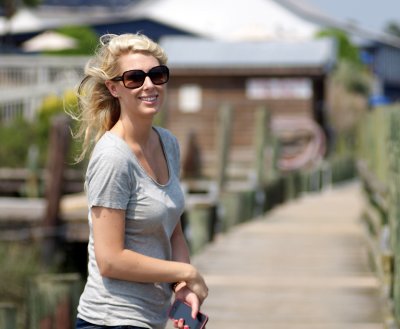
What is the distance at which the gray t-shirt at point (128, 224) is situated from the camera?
14.4 feet

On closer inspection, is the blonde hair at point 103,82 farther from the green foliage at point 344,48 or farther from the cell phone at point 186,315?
the green foliage at point 344,48

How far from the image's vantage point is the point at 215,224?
17.2m

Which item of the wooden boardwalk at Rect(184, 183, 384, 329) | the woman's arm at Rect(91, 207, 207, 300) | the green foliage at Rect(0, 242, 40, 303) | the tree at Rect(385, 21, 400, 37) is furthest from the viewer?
the tree at Rect(385, 21, 400, 37)

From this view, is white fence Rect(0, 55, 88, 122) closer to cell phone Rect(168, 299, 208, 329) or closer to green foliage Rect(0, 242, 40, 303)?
green foliage Rect(0, 242, 40, 303)

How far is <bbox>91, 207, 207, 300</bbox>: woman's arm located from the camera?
14.3ft

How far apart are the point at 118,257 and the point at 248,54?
32.6 metres

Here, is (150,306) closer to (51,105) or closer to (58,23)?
(51,105)

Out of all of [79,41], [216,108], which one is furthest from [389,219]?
[79,41]

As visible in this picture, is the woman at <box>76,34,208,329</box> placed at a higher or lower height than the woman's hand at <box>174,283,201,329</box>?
higher

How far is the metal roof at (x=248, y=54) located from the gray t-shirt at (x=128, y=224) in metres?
31.4

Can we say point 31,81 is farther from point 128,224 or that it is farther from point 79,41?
point 128,224

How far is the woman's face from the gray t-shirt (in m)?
0.12

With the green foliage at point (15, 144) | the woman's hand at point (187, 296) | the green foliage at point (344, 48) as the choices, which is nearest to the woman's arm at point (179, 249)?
the woman's hand at point (187, 296)

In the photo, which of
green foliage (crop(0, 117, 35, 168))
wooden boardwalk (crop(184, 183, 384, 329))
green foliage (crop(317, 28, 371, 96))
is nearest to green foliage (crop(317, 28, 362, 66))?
green foliage (crop(317, 28, 371, 96))
